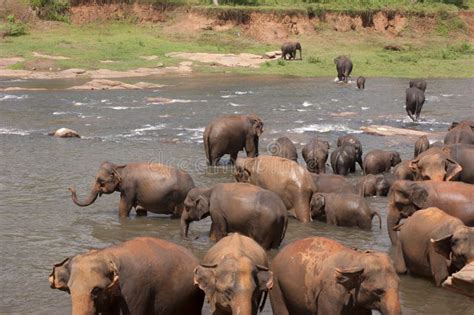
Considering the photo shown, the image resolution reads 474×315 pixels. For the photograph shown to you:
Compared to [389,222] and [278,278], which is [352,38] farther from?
[278,278]

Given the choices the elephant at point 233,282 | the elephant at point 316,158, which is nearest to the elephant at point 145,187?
the elephant at point 316,158

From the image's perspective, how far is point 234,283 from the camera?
19.8 feet

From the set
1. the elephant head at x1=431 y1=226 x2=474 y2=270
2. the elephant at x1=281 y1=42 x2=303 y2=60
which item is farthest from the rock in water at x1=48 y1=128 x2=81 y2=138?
the elephant at x1=281 y1=42 x2=303 y2=60

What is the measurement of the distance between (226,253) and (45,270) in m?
3.81

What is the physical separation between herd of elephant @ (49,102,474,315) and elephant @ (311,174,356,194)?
2 centimetres

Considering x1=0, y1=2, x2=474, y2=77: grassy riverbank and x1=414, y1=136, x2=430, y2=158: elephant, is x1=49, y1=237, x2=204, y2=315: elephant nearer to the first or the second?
x1=414, y1=136, x2=430, y2=158: elephant

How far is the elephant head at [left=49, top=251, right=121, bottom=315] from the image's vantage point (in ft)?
19.2

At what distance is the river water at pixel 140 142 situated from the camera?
32.1ft

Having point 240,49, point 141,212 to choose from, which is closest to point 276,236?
point 141,212

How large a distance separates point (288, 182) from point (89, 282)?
6226mm

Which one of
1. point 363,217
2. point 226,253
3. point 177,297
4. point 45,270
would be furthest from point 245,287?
point 363,217

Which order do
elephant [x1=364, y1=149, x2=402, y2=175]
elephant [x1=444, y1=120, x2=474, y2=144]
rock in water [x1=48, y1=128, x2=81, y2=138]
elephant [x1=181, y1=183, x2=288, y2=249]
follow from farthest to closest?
rock in water [x1=48, y1=128, x2=81, y2=138], elephant [x1=364, y1=149, x2=402, y2=175], elephant [x1=444, y1=120, x2=474, y2=144], elephant [x1=181, y1=183, x2=288, y2=249]

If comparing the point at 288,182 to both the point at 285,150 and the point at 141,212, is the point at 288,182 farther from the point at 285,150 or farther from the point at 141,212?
the point at 285,150

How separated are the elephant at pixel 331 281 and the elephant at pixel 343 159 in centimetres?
812
